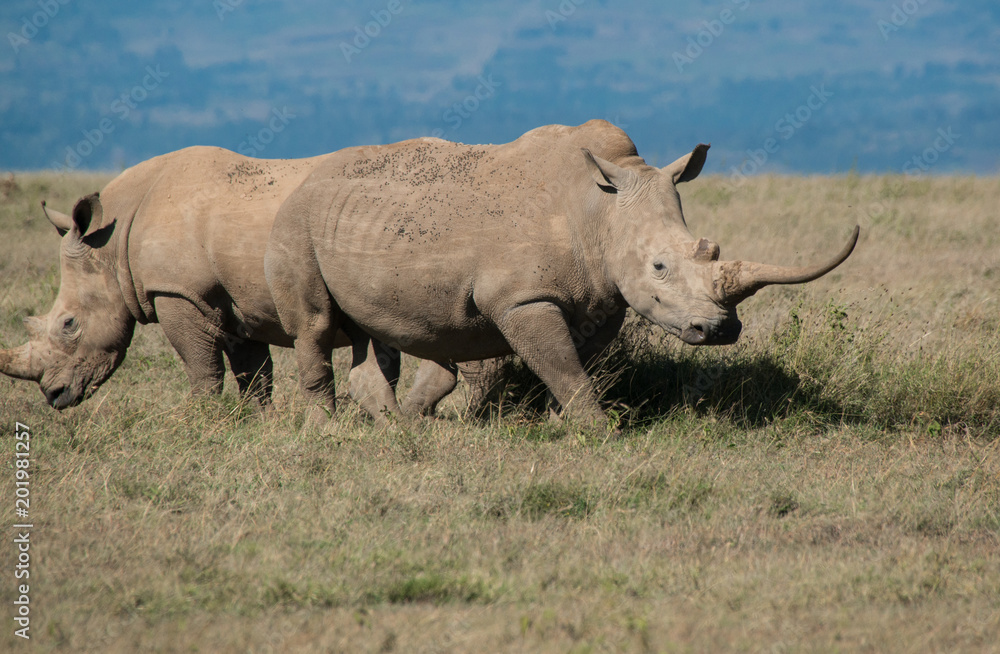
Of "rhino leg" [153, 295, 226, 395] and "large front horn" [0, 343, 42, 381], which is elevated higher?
"rhino leg" [153, 295, 226, 395]

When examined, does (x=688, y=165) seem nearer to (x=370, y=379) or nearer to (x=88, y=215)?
(x=370, y=379)

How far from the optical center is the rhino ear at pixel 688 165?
5535mm

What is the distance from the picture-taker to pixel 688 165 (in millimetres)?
5629

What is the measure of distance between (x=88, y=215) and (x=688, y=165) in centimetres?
411

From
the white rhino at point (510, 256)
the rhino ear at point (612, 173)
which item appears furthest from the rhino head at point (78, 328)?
the rhino ear at point (612, 173)

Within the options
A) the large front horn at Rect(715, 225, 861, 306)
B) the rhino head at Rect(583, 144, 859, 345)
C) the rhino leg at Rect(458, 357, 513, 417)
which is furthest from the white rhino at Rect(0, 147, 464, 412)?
the large front horn at Rect(715, 225, 861, 306)

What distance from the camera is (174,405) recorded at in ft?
21.6

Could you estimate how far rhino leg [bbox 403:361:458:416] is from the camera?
6.86m

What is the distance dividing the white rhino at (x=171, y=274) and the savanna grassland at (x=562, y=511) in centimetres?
31

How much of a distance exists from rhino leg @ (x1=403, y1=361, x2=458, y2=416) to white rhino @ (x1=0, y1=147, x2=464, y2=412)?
1cm

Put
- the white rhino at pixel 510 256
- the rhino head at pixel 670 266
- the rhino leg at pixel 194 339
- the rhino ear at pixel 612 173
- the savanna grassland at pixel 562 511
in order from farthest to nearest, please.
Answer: the rhino leg at pixel 194 339, the rhino ear at pixel 612 173, the white rhino at pixel 510 256, the rhino head at pixel 670 266, the savanna grassland at pixel 562 511

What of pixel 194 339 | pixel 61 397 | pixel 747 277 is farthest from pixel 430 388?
pixel 747 277

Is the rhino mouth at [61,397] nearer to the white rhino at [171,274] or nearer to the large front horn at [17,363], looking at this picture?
the white rhino at [171,274]

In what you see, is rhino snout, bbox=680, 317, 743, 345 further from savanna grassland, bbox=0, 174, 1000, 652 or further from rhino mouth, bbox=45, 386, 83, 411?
rhino mouth, bbox=45, 386, 83, 411
